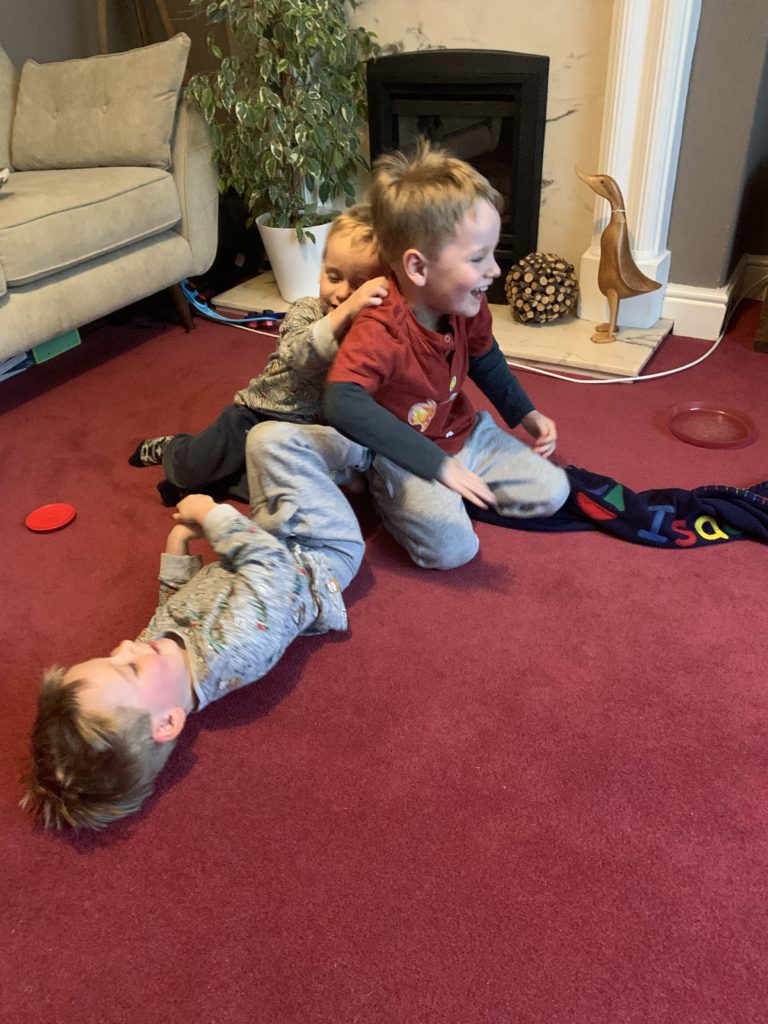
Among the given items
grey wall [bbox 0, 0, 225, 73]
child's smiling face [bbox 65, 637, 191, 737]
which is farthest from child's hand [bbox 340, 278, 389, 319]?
grey wall [bbox 0, 0, 225, 73]

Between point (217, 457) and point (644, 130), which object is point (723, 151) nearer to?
point (644, 130)

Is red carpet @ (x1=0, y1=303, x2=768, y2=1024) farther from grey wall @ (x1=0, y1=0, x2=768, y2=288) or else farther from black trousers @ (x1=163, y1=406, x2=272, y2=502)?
grey wall @ (x1=0, y1=0, x2=768, y2=288)

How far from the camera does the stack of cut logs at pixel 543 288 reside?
93.4 inches

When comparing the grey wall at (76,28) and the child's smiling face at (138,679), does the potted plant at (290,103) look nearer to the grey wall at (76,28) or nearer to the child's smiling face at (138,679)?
the grey wall at (76,28)

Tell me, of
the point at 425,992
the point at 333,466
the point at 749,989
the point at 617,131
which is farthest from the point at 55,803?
the point at 617,131

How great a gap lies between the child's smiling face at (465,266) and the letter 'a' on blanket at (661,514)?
0.48m

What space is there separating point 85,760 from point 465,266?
37.3 inches

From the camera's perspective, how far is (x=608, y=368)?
2180mm

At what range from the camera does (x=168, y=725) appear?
114 cm

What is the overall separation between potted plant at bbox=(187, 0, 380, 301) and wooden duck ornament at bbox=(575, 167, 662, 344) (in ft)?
2.58

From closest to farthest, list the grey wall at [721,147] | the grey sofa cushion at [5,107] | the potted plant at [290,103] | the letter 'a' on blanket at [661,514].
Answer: the letter 'a' on blanket at [661,514] < the grey wall at [721,147] < the potted plant at [290,103] < the grey sofa cushion at [5,107]

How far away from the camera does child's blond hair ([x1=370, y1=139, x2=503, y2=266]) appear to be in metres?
1.28

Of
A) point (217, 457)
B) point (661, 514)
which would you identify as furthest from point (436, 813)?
point (217, 457)

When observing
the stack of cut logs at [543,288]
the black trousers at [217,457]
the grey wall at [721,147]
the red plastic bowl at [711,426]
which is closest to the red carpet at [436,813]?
the black trousers at [217,457]
